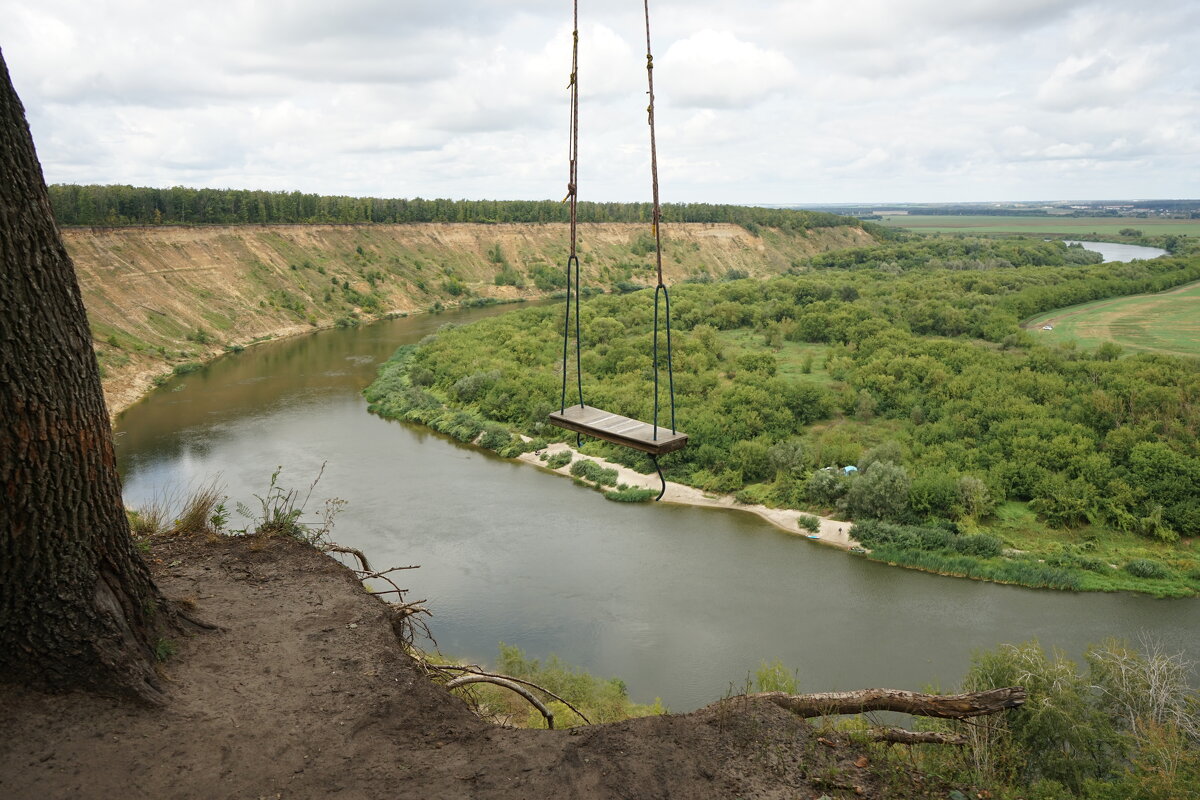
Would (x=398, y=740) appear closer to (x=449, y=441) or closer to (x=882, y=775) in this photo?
(x=882, y=775)

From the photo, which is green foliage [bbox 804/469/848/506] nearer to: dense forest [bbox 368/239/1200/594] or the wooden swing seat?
dense forest [bbox 368/239/1200/594]

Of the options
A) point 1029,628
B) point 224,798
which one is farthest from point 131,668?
point 1029,628

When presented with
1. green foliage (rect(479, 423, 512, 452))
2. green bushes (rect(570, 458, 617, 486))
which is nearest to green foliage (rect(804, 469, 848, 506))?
green bushes (rect(570, 458, 617, 486))

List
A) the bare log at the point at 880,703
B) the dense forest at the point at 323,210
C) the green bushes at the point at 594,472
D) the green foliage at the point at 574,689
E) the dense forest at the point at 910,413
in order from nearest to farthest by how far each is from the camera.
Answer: the bare log at the point at 880,703
the green foliage at the point at 574,689
the dense forest at the point at 910,413
the green bushes at the point at 594,472
the dense forest at the point at 323,210

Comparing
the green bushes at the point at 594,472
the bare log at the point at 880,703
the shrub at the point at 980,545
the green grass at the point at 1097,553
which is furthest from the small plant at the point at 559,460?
the bare log at the point at 880,703

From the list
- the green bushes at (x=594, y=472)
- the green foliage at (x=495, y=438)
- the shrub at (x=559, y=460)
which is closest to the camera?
the green bushes at (x=594, y=472)

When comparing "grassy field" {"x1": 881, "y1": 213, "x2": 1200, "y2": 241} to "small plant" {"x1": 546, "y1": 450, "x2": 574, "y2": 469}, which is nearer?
"small plant" {"x1": 546, "y1": 450, "x2": 574, "y2": 469}

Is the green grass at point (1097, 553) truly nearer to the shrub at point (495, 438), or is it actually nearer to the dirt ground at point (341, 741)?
the dirt ground at point (341, 741)
